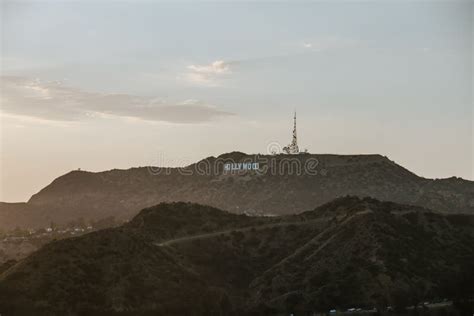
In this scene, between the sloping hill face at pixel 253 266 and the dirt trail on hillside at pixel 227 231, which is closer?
the sloping hill face at pixel 253 266

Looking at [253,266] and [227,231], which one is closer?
[253,266]

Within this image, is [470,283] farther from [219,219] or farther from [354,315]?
[219,219]

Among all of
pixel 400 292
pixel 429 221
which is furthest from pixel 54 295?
pixel 429 221

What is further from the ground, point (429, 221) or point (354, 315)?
point (429, 221)

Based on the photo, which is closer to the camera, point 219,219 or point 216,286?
point 216,286

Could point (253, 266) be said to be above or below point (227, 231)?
below

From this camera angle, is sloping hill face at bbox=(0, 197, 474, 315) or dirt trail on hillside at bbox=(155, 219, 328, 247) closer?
sloping hill face at bbox=(0, 197, 474, 315)

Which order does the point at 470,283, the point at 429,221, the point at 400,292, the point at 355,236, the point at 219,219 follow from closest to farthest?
the point at 400,292
the point at 470,283
the point at 355,236
the point at 429,221
the point at 219,219

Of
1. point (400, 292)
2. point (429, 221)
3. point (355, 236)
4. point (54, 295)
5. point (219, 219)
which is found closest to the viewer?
point (54, 295)
